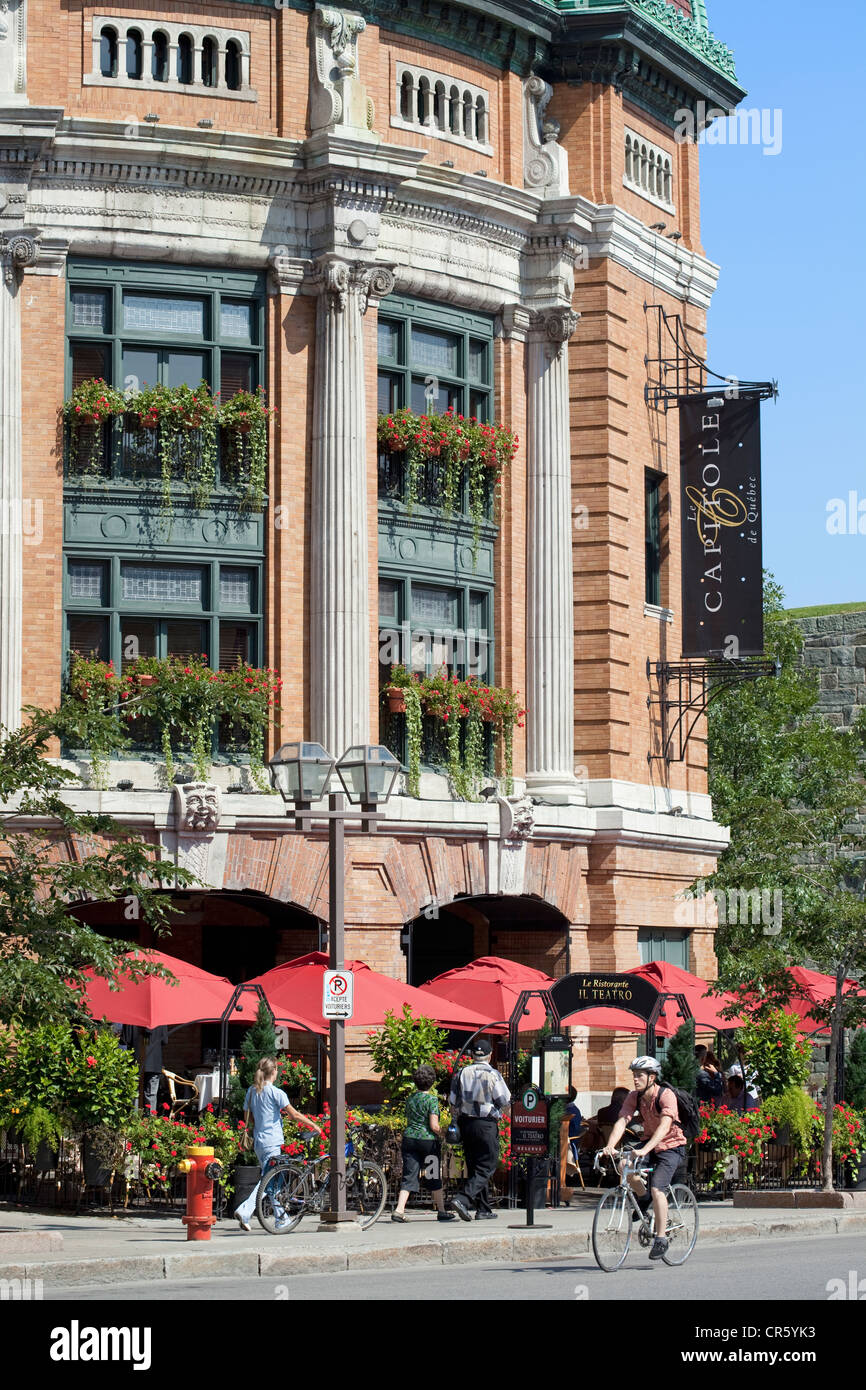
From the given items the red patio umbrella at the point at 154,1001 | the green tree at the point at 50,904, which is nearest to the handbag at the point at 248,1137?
the green tree at the point at 50,904

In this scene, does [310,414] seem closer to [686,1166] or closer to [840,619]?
[686,1166]

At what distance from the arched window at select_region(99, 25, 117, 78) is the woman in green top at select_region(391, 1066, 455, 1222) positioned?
15.5 meters

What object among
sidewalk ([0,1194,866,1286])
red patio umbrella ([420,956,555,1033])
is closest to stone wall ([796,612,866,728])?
red patio umbrella ([420,956,555,1033])

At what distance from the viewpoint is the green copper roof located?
117 feet

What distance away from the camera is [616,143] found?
1427 inches

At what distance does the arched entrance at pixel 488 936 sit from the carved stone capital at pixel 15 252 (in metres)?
11.4

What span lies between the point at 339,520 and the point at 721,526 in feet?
28.5

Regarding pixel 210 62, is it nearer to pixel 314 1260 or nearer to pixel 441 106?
pixel 441 106

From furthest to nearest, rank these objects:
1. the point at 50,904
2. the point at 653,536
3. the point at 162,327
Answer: the point at 653,536 < the point at 162,327 < the point at 50,904

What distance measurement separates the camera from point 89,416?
3028cm

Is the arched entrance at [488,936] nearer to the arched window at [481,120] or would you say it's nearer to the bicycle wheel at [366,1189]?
the bicycle wheel at [366,1189]

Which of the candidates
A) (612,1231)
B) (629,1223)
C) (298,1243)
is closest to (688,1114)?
(298,1243)

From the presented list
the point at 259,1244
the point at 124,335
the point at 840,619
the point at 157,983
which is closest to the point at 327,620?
the point at 124,335

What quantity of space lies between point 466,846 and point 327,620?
421 centimetres
